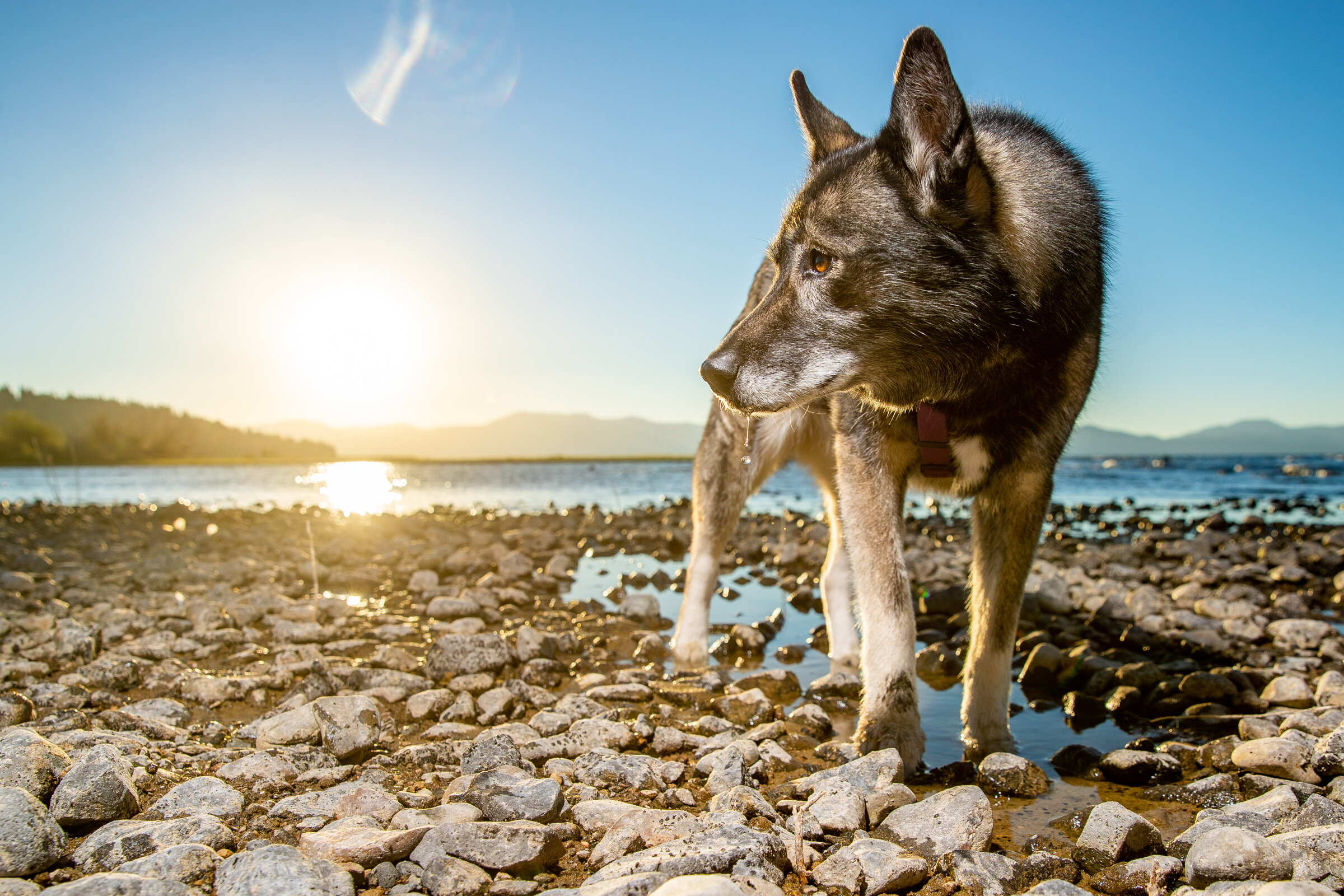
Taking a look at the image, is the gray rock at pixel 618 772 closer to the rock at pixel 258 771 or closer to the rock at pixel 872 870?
the rock at pixel 872 870

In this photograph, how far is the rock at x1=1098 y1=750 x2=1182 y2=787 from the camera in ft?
9.55

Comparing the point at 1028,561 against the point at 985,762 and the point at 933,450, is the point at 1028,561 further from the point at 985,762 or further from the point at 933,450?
the point at 985,762

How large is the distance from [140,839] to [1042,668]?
4.49 m

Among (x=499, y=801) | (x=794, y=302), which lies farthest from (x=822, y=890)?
(x=794, y=302)

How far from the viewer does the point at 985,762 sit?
2930 millimetres

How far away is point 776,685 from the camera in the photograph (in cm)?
420

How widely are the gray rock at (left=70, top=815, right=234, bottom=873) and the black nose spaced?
7.64 ft

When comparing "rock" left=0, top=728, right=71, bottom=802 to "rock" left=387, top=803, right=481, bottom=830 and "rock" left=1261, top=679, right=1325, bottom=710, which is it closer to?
"rock" left=387, top=803, right=481, bottom=830

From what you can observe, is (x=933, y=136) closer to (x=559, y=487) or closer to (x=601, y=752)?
(x=601, y=752)

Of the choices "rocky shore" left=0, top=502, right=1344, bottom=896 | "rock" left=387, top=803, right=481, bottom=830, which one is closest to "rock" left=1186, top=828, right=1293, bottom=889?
"rocky shore" left=0, top=502, right=1344, bottom=896

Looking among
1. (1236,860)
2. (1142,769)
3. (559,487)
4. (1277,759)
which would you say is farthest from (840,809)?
(559,487)

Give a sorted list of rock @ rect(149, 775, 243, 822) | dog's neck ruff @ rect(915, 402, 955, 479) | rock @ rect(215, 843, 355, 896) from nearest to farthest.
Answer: rock @ rect(215, 843, 355, 896), rock @ rect(149, 775, 243, 822), dog's neck ruff @ rect(915, 402, 955, 479)

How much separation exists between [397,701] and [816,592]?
13.9 ft

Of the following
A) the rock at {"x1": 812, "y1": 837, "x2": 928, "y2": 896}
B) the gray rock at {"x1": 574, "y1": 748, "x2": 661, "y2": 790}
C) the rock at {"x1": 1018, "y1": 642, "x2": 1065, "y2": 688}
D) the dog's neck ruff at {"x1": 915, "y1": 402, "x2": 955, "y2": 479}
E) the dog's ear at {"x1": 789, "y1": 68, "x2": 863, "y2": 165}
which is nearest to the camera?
the rock at {"x1": 812, "y1": 837, "x2": 928, "y2": 896}
